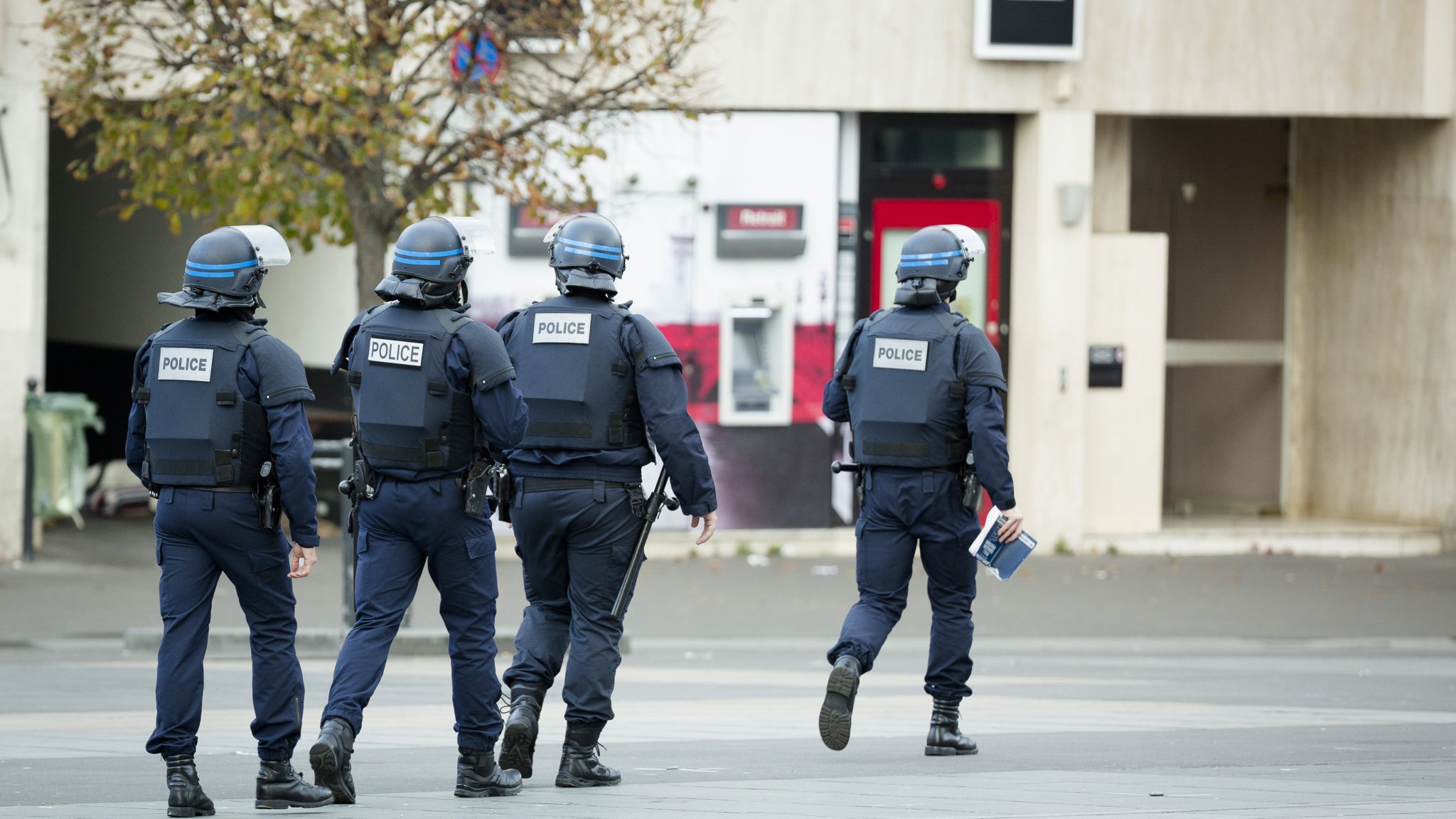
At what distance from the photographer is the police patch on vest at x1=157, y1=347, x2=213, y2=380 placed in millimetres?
5992

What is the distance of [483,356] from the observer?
6148mm

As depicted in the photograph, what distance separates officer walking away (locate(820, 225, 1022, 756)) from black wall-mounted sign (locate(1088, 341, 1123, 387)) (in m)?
9.29

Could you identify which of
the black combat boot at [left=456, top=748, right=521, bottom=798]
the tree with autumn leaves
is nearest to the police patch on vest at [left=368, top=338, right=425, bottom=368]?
the black combat boot at [left=456, top=748, right=521, bottom=798]

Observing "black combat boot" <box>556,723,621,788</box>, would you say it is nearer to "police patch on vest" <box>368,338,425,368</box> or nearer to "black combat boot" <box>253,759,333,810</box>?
"black combat boot" <box>253,759,333,810</box>

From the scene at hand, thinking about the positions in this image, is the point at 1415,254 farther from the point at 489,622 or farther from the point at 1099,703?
the point at 489,622

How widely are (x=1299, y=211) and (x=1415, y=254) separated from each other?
5.16 feet

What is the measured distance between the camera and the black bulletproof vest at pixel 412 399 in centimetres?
612

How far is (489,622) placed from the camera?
627 cm

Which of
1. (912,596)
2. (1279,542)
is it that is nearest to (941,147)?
(912,596)

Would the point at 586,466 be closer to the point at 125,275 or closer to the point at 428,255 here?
the point at 428,255

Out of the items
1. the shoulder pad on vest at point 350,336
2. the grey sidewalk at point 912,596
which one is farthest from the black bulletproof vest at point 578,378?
the grey sidewalk at point 912,596

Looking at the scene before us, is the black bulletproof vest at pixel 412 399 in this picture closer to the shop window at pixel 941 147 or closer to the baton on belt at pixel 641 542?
the baton on belt at pixel 641 542

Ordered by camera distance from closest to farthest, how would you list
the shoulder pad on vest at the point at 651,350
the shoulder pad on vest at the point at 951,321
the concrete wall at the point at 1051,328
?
the shoulder pad on vest at the point at 651,350 → the shoulder pad on vest at the point at 951,321 → the concrete wall at the point at 1051,328

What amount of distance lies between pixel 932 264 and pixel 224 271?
275 cm
